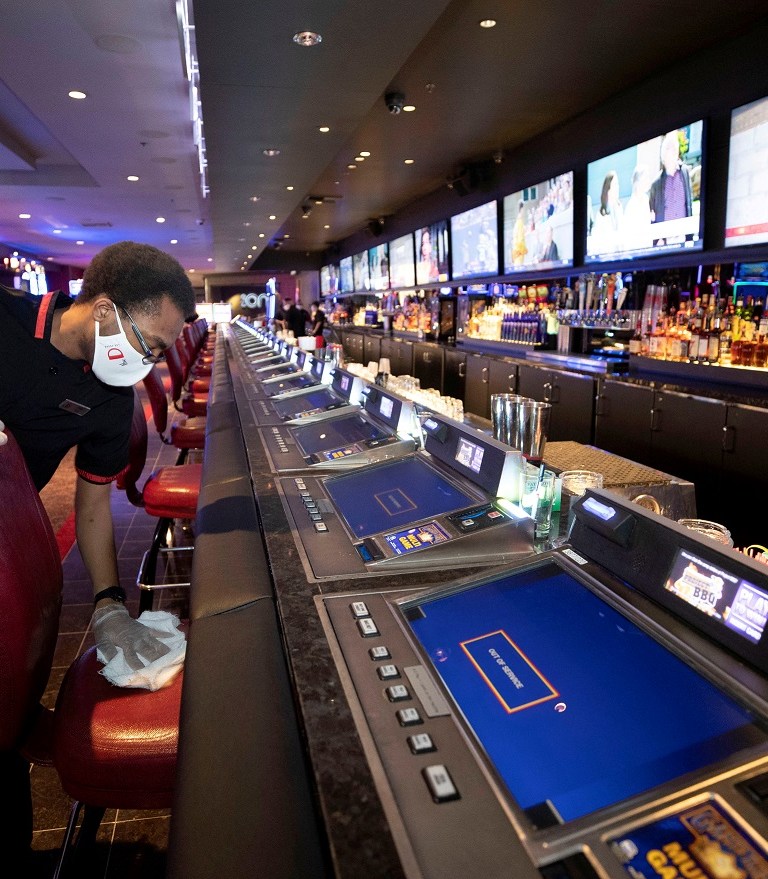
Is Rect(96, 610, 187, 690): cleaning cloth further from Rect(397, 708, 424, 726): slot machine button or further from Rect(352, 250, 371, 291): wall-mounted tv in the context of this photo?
Rect(352, 250, 371, 291): wall-mounted tv

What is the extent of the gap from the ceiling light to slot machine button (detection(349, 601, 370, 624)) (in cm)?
363

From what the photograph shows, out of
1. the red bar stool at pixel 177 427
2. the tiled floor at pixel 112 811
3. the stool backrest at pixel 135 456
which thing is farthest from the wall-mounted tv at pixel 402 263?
the stool backrest at pixel 135 456

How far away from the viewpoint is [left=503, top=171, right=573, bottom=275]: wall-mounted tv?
5859 millimetres

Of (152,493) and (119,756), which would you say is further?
(152,493)

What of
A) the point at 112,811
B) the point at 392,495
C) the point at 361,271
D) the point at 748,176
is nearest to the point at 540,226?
the point at 748,176

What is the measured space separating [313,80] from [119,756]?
4.48m

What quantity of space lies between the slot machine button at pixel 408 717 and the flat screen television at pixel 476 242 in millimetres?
6958

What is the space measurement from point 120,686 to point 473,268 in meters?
7.31

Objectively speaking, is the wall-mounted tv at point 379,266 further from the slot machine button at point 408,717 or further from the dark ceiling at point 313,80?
the slot machine button at point 408,717

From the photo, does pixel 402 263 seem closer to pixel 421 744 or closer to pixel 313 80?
pixel 313 80

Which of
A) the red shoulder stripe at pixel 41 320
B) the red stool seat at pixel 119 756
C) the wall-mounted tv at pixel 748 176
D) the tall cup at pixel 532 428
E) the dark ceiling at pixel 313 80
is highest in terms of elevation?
the dark ceiling at pixel 313 80

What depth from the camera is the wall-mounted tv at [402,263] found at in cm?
1058

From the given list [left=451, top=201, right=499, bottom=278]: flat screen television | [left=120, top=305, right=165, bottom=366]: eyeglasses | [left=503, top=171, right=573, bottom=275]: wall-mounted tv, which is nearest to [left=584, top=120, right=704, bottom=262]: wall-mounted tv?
[left=503, top=171, right=573, bottom=275]: wall-mounted tv

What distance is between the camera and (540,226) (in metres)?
6.33
